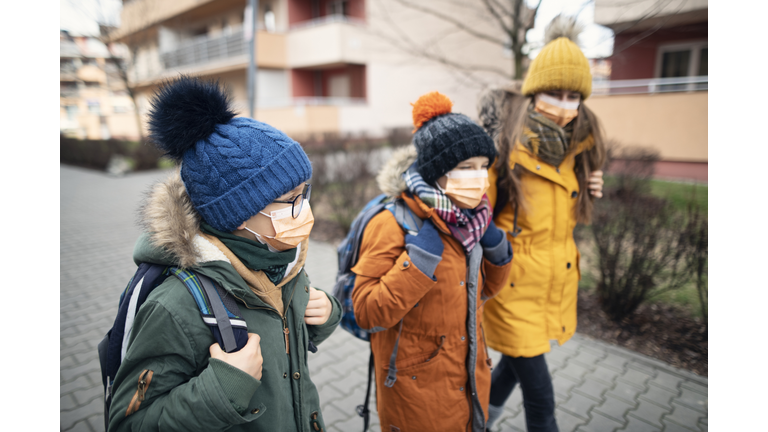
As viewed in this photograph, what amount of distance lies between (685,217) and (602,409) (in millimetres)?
1848

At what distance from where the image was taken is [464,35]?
16375 mm

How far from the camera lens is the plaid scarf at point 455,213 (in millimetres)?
1859

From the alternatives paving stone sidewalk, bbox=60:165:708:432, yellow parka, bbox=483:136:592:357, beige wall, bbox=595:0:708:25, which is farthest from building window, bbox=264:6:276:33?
yellow parka, bbox=483:136:592:357

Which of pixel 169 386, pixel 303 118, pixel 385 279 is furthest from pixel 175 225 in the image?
pixel 303 118

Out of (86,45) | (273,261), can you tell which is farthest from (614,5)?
(86,45)

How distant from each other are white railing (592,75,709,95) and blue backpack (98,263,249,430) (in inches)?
398

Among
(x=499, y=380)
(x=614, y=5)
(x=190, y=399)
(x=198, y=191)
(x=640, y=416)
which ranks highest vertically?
(x=614, y=5)

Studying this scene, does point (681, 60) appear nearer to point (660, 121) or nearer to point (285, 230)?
point (660, 121)

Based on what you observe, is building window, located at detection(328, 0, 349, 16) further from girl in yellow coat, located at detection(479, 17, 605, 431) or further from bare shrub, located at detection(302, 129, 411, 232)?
girl in yellow coat, located at detection(479, 17, 605, 431)

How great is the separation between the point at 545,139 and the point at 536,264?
68 cm

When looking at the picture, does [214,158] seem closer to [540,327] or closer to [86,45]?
[540,327]

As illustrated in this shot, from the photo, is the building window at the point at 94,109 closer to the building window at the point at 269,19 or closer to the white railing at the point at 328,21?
the building window at the point at 269,19

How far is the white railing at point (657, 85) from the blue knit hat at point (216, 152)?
32.3 feet

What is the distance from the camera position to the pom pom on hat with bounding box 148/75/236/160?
1254 millimetres
